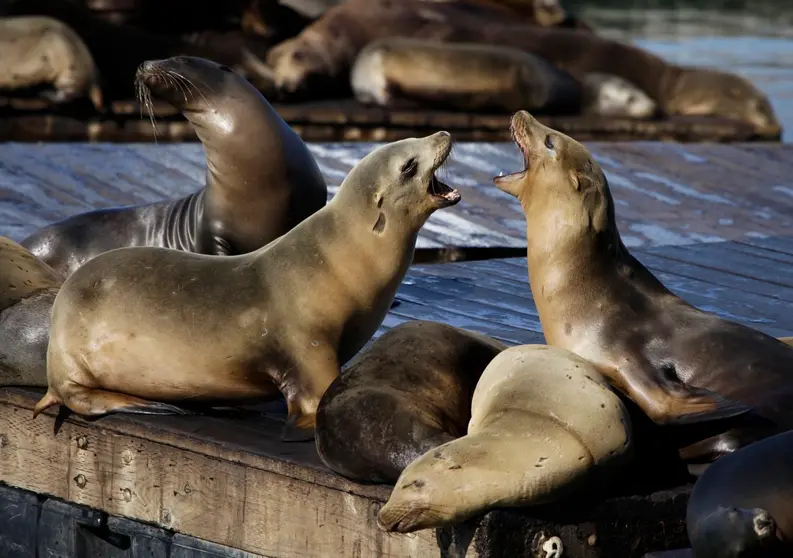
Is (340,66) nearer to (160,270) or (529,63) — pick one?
(529,63)

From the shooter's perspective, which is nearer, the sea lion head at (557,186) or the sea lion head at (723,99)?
the sea lion head at (557,186)

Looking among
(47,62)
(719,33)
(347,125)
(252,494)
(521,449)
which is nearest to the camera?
(521,449)

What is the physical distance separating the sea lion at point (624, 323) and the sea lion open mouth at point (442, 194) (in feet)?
0.44

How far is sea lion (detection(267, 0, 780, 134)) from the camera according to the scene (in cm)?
1345

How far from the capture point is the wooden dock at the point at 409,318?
3.81 metres

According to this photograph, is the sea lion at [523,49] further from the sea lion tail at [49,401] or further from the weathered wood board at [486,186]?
the sea lion tail at [49,401]

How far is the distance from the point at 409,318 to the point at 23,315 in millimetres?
1499

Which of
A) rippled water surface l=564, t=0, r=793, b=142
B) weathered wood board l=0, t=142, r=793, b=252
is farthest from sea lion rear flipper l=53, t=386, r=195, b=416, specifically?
rippled water surface l=564, t=0, r=793, b=142

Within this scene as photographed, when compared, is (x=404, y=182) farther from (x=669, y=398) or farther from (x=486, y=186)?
(x=486, y=186)

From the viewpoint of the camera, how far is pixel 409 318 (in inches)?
235

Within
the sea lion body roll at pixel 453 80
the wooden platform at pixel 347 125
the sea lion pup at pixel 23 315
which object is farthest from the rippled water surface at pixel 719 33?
the sea lion pup at pixel 23 315

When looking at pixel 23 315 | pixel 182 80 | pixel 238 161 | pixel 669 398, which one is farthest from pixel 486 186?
pixel 669 398

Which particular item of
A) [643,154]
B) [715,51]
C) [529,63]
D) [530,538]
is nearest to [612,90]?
[529,63]

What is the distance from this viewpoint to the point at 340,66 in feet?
44.2
